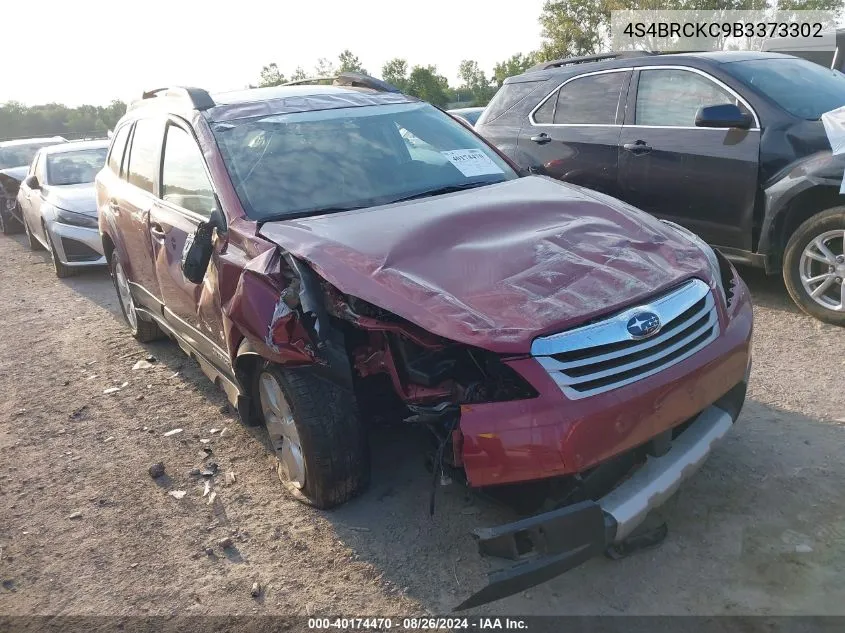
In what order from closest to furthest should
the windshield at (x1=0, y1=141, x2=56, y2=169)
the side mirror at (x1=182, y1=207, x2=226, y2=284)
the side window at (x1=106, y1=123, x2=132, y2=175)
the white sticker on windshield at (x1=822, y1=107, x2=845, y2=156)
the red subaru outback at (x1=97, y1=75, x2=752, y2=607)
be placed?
the red subaru outback at (x1=97, y1=75, x2=752, y2=607)
the side mirror at (x1=182, y1=207, x2=226, y2=284)
the white sticker on windshield at (x1=822, y1=107, x2=845, y2=156)
the side window at (x1=106, y1=123, x2=132, y2=175)
the windshield at (x1=0, y1=141, x2=56, y2=169)

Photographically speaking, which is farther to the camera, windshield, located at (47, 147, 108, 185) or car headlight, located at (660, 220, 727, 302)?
windshield, located at (47, 147, 108, 185)

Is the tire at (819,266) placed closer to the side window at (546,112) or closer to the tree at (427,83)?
the side window at (546,112)

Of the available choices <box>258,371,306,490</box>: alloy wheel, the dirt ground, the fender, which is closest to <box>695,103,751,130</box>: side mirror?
the fender

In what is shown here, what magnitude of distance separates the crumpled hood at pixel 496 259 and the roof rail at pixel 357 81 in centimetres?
166

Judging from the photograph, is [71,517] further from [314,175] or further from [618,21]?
[618,21]

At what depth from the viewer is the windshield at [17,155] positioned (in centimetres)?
1444

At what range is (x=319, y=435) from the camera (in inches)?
117

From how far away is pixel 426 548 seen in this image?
2.98m

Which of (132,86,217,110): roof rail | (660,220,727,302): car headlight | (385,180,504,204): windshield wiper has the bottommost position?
(660,220,727,302): car headlight

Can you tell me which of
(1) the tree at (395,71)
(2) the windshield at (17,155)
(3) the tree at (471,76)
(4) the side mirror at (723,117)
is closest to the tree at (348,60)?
Result: (1) the tree at (395,71)

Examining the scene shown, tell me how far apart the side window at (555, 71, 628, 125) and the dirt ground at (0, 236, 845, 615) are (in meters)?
2.46

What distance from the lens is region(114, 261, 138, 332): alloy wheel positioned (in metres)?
5.69

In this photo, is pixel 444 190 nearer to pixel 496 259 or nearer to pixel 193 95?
pixel 496 259

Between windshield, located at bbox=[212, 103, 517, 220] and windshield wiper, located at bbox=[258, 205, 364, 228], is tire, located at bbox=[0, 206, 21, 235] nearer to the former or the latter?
windshield, located at bbox=[212, 103, 517, 220]
